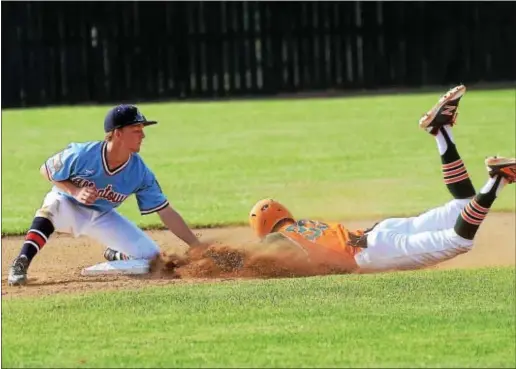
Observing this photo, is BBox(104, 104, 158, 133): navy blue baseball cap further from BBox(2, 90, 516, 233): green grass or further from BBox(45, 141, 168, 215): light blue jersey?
BBox(2, 90, 516, 233): green grass

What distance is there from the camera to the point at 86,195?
8.63 metres

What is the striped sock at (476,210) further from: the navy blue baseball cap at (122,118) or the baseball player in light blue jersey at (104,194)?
the navy blue baseball cap at (122,118)

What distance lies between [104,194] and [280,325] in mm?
2524

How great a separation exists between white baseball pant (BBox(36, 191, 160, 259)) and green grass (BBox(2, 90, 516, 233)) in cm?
232

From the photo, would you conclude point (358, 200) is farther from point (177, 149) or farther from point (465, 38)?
point (465, 38)

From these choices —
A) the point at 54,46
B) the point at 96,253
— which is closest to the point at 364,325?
the point at 96,253

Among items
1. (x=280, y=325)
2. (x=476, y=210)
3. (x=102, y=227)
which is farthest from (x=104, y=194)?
(x=280, y=325)

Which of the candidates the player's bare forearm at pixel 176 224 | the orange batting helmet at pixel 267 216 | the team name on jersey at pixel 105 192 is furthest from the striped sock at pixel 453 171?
the team name on jersey at pixel 105 192

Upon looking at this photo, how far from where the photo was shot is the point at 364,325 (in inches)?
266

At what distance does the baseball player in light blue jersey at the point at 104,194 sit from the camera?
875 cm

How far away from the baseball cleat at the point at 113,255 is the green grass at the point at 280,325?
3.92 feet

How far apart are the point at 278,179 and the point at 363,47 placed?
10780mm

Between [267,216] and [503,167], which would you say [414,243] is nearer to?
[503,167]

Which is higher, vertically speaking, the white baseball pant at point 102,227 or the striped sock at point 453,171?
the striped sock at point 453,171
